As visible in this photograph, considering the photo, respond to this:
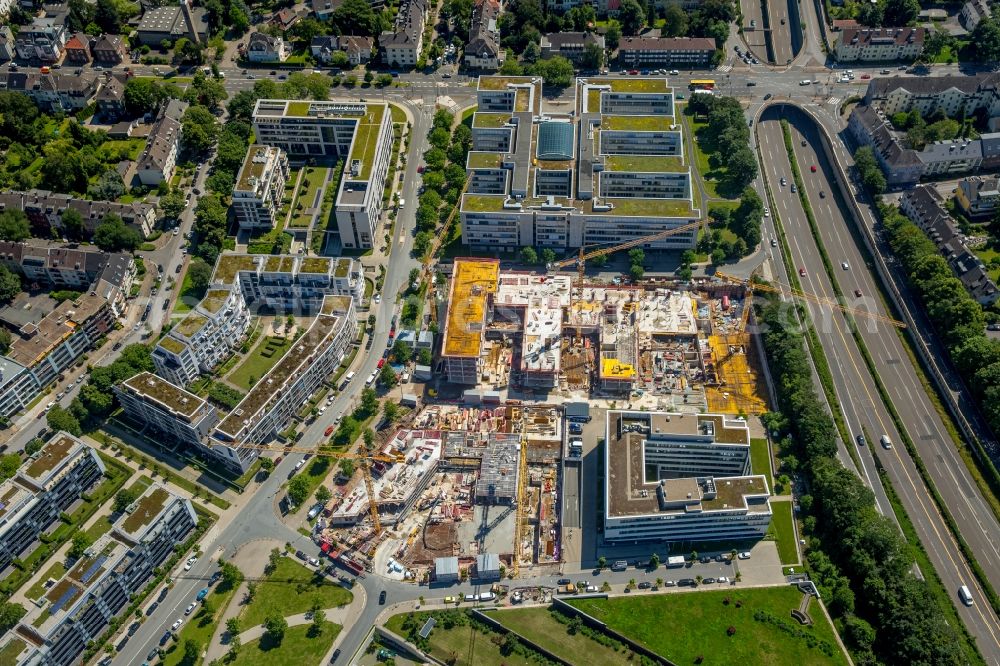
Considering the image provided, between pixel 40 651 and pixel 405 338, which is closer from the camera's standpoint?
pixel 40 651

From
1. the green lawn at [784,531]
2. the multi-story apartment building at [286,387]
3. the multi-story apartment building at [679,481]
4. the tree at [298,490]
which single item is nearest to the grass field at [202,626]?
the tree at [298,490]

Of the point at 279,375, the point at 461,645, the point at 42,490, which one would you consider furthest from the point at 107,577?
the point at 461,645

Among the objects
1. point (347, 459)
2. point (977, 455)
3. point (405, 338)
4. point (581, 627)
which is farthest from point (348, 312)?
point (977, 455)

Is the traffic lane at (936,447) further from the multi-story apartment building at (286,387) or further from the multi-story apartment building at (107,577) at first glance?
the multi-story apartment building at (107,577)

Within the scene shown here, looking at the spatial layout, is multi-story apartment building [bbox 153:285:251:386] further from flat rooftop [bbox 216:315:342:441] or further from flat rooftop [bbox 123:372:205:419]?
flat rooftop [bbox 216:315:342:441]

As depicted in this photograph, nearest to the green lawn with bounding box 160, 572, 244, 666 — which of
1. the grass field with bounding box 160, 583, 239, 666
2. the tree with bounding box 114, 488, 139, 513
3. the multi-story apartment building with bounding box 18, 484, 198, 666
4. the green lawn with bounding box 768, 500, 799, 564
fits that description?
the grass field with bounding box 160, 583, 239, 666

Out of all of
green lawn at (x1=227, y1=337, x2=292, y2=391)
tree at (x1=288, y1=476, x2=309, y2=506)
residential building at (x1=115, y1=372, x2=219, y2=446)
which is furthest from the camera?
green lawn at (x1=227, y1=337, x2=292, y2=391)

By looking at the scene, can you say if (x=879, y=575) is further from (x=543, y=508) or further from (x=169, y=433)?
(x=169, y=433)
